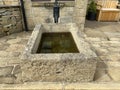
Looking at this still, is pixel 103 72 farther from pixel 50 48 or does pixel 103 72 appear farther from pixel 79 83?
pixel 50 48

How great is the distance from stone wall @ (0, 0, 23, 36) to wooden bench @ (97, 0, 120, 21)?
3187 millimetres

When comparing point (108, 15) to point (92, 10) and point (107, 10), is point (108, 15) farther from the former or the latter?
point (92, 10)

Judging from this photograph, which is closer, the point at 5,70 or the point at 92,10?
the point at 5,70

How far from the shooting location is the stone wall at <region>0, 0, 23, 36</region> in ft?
12.2

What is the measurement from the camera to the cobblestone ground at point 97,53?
2.11m

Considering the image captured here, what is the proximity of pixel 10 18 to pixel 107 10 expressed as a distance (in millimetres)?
3668

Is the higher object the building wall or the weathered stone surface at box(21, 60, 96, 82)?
the building wall

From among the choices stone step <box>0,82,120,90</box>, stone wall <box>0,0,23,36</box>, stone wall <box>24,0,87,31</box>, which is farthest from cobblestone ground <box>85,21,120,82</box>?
stone wall <box>0,0,23,36</box>

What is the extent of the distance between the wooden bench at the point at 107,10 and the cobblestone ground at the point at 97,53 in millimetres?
620

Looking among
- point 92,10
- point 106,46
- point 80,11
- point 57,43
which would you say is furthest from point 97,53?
point 92,10

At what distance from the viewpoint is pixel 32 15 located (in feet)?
13.5

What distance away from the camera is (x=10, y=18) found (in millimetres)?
3877

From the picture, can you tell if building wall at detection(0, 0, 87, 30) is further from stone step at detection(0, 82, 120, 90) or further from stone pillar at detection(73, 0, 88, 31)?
stone step at detection(0, 82, 120, 90)

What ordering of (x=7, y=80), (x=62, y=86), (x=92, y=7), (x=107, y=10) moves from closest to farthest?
(x=62, y=86) < (x=7, y=80) < (x=107, y=10) < (x=92, y=7)
